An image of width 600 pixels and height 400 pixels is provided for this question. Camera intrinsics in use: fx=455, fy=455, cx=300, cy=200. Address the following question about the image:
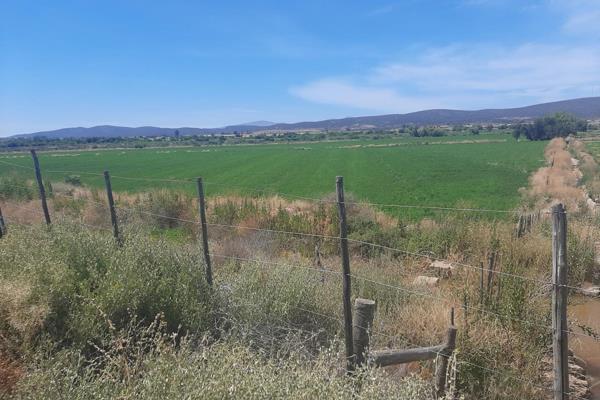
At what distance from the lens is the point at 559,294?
11.2 ft

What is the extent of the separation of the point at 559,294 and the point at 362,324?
5.60 feet

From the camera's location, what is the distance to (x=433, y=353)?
4406mm

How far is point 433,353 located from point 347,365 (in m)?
0.84

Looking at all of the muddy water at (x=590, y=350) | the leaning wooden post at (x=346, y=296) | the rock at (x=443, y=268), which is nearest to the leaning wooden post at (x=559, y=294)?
the leaning wooden post at (x=346, y=296)

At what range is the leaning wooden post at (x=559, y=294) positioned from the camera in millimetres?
3369

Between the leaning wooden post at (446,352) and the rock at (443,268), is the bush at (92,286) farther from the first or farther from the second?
the rock at (443,268)

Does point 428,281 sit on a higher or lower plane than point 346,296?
lower

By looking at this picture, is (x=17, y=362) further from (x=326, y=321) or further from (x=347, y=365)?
(x=326, y=321)

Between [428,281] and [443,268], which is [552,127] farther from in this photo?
[428,281]

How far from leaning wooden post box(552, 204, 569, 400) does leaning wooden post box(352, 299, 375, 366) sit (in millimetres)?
1539

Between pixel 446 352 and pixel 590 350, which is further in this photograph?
pixel 590 350

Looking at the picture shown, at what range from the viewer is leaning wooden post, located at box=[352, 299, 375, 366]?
433cm

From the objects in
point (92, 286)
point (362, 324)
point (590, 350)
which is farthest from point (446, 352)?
point (590, 350)

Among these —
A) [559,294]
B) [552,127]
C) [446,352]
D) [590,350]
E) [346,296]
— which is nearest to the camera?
[559,294]
